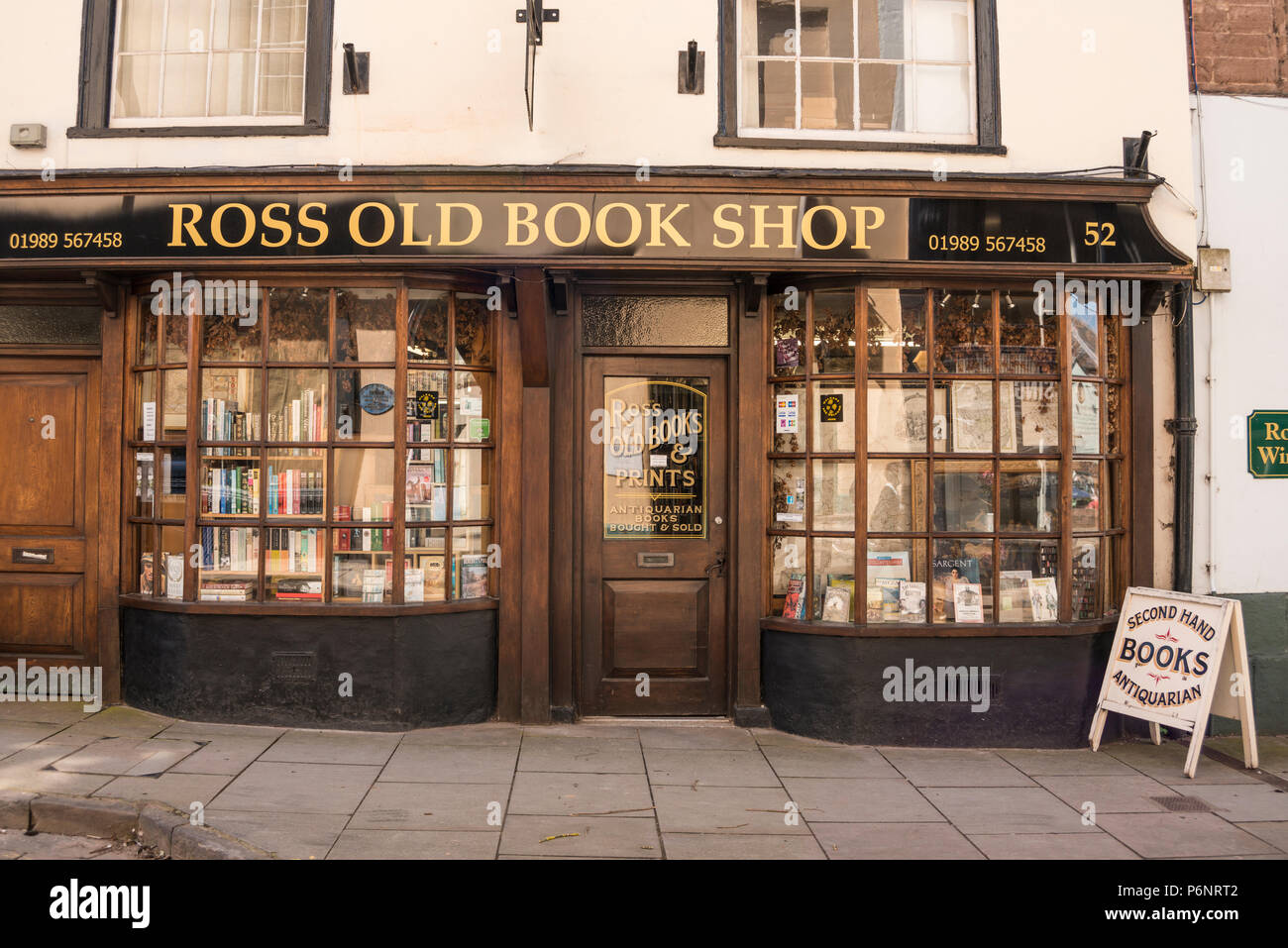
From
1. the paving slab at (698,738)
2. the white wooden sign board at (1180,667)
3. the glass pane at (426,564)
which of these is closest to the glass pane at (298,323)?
the glass pane at (426,564)

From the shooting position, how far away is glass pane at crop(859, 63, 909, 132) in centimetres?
648

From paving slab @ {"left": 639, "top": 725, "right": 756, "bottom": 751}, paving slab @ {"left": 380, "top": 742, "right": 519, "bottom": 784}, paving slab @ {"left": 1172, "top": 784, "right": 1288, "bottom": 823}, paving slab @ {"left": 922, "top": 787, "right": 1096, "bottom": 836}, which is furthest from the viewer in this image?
paving slab @ {"left": 639, "top": 725, "right": 756, "bottom": 751}

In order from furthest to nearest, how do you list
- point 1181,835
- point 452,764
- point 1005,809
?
point 452,764 → point 1005,809 → point 1181,835

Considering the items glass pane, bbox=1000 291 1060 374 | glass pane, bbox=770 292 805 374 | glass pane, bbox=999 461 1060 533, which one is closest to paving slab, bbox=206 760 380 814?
glass pane, bbox=770 292 805 374

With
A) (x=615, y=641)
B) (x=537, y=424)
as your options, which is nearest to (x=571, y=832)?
(x=615, y=641)

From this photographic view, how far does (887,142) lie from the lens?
20.9 feet

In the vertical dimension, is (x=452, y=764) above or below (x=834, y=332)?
below

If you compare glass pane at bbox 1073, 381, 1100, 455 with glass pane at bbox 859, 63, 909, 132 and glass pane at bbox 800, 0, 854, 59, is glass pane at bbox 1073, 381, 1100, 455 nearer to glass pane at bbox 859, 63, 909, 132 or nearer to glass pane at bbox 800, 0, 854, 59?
glass pane at bbox 859, 63, 909, 132

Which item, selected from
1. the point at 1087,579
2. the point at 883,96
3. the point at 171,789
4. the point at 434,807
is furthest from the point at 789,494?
the point at 171,789

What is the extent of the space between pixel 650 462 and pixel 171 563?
3.33m

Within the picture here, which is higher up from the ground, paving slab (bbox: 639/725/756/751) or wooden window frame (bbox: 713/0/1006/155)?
wooden window frame (bbox: 713/0/1006/155)

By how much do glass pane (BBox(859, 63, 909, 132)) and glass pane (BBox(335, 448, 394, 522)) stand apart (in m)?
4.01

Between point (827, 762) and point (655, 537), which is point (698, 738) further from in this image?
point (655, 537)

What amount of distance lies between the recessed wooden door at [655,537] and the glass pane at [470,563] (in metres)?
0.69
